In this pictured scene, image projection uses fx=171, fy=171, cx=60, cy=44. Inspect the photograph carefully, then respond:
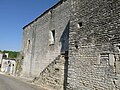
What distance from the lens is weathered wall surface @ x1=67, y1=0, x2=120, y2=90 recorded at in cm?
704

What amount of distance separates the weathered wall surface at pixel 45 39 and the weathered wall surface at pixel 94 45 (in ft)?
10.9

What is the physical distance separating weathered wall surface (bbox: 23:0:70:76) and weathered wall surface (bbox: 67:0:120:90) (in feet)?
10.9

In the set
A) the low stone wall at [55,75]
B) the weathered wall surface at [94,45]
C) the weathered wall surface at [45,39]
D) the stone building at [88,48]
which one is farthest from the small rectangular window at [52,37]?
the weathered wall surface at [94,45]

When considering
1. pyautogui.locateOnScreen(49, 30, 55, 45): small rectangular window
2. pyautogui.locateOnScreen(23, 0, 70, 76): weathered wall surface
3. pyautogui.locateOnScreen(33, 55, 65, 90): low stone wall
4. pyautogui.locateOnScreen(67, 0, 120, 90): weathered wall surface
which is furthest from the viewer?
pyautogui.locateOnScreen(49, 30, 55, 45): small rectangular window

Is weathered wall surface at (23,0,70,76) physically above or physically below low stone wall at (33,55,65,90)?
above

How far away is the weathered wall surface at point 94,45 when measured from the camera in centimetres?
704

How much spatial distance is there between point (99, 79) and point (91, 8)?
349 cm

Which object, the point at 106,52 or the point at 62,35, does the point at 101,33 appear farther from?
the point at 62,35

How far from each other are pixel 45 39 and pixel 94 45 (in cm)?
890

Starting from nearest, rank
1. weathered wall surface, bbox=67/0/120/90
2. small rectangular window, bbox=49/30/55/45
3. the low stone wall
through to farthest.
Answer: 1. weathered wall surface, bbox=67/0/120/90
2. the low stone wall
3. small rectangular window, bbox=49/30/55/45

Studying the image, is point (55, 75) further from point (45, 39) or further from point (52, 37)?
point (45, 39)

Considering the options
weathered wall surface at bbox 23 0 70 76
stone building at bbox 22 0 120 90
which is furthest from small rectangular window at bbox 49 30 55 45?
stone building at bbox 22 0 120 90

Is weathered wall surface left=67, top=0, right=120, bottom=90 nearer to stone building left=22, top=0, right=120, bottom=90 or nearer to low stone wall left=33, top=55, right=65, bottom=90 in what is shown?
stone building left=22, top=0, right=120, bottom=90

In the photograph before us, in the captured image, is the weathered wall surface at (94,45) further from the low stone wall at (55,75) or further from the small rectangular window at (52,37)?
the small rectangular window at (52,37)
